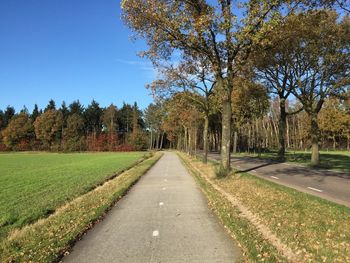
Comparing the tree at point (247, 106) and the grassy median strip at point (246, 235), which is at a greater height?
the tree at point (247, 106)

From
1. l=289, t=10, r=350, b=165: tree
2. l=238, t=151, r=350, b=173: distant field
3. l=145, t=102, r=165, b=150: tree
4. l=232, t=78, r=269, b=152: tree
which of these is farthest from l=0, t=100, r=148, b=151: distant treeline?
l=289, t=10, r=350, b=165: tree

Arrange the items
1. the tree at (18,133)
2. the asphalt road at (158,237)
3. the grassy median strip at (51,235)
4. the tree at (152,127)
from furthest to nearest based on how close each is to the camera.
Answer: the tree at (152,127) → the tree at (18,133) → the grassy median strip at (51,235) → the asphalt road at (158,237)

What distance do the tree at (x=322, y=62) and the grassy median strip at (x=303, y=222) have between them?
17920 millimetres

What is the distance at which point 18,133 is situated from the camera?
124m

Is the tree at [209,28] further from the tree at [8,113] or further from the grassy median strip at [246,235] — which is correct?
the tree at [8,113]

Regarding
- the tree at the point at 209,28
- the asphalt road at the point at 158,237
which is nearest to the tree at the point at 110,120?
the tree at the point at 209,28

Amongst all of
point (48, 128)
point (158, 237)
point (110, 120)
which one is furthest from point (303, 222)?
point (110, 120)

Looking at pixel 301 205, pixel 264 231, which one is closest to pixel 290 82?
pixel 301 205

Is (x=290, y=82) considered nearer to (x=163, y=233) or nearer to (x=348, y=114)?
(x=163, y=233)

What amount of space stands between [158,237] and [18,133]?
5048 inches

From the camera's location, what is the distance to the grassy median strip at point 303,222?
605cm

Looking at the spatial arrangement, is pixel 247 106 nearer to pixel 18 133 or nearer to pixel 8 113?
pixel 18 133

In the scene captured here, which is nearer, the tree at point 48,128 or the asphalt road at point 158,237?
the asphalt road at point 158,237

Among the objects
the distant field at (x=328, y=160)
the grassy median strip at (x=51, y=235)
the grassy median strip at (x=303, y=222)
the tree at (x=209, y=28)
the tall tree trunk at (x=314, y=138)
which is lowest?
the grassy median strip at (x=51, y=235)
